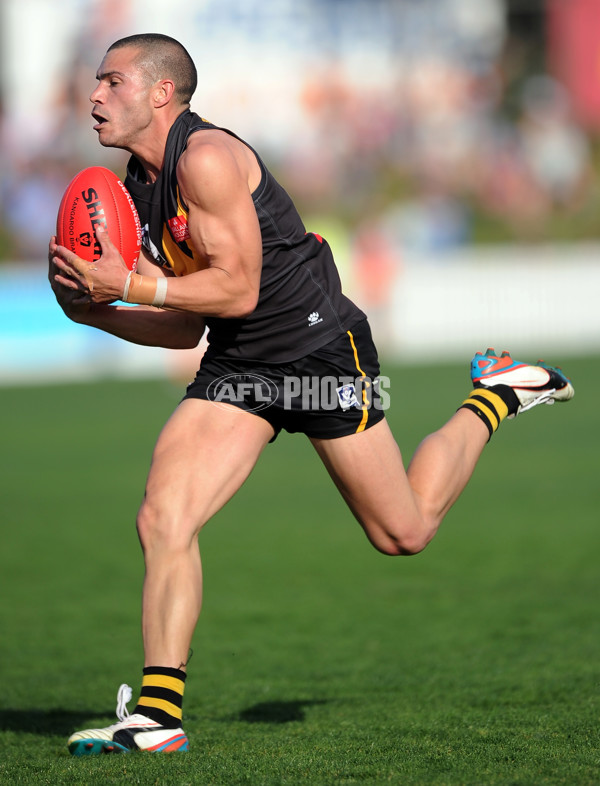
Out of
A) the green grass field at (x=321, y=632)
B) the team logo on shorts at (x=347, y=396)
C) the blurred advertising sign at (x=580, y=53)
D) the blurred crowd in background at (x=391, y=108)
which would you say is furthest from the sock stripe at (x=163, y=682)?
the blurred advertising sign at (x=580, y=53)

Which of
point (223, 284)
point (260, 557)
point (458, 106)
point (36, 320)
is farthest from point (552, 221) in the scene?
point (223, 284)

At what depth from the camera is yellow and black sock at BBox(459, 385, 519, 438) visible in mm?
4816

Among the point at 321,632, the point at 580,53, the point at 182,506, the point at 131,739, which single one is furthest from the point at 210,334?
the point at 580,53

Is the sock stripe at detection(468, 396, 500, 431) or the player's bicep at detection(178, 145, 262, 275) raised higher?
the player's bicep at detection(178, 145, 262, 275)

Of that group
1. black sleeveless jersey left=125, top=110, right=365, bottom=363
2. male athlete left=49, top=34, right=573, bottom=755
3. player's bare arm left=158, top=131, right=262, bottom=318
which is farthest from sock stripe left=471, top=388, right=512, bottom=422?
player's bare arm left=158, top=131, right=262, bottom=318

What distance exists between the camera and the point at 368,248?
19016 mm

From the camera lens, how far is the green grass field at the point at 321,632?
3600 millimetres

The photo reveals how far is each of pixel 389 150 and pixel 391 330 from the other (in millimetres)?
7478

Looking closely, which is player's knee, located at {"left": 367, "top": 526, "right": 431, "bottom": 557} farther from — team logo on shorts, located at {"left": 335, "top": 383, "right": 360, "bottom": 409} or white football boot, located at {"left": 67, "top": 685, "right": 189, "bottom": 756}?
white football boot, located at {"left": 67, "top": 685, "right": 189, "bottom": 756}

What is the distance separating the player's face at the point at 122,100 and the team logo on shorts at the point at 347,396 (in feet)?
3.88

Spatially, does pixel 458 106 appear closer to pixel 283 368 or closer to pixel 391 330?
pixel 391 330

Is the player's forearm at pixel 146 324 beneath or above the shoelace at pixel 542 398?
above

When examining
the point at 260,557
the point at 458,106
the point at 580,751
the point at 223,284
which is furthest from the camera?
the point at 458,106

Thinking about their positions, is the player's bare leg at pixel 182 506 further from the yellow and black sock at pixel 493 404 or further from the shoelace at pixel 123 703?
the yellow and black sock at pixel 493 404
